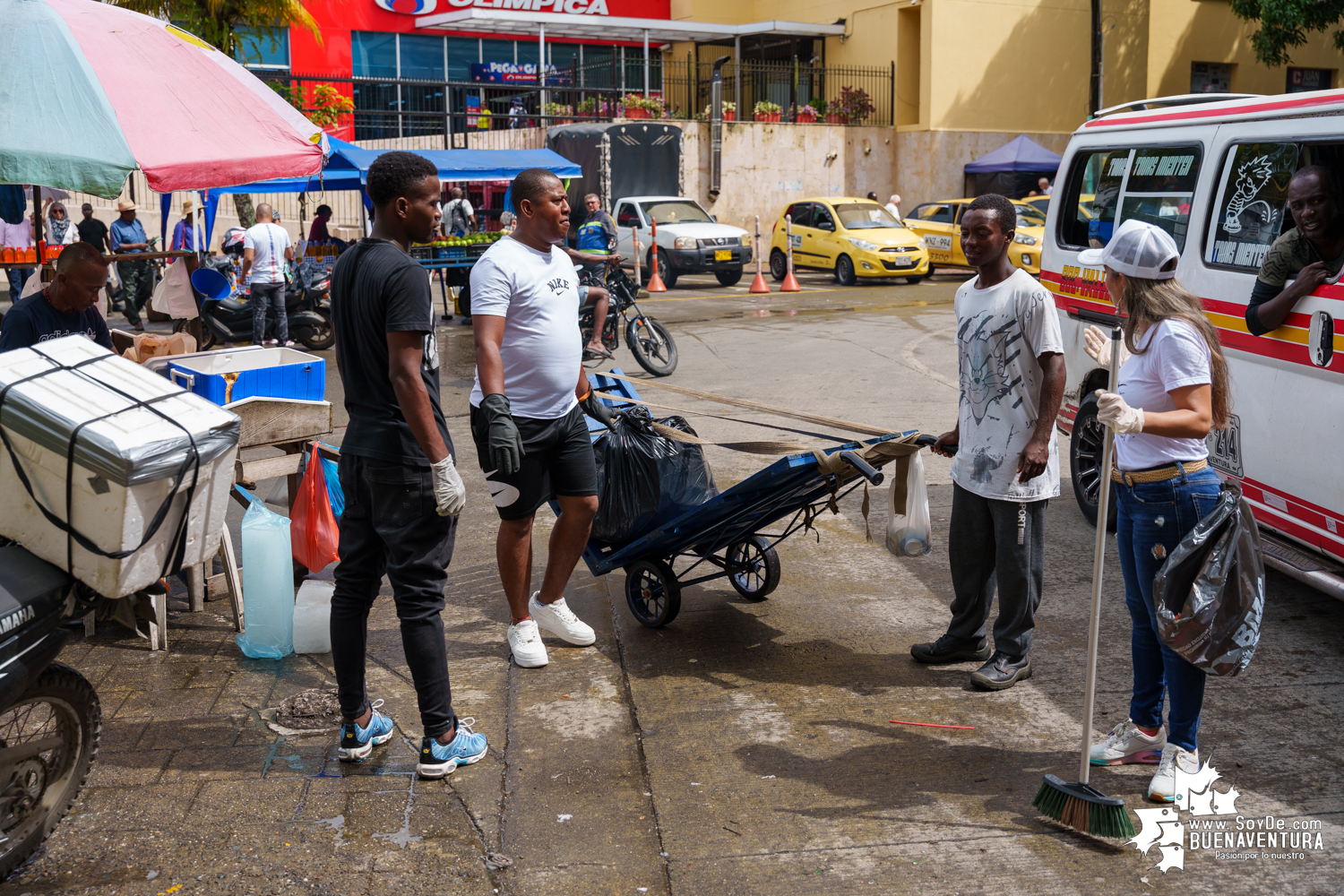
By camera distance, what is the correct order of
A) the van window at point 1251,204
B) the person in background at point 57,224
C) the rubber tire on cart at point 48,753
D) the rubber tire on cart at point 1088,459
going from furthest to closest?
the person in background at point 57,224
the rubber tire on cart at point 1088,459
the van window at point 1251,204
the rubber tire on cart at point 48,753

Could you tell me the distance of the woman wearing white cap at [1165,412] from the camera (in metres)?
3.51

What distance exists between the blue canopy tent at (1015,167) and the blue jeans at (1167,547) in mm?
26275

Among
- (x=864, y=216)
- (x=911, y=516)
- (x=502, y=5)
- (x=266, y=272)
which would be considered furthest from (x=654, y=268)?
(x=911, y=516)

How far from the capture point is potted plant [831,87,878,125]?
30.1m

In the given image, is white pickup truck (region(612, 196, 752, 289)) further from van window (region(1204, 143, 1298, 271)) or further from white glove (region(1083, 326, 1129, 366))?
white glove (region(1083, 326, 1129, 366))

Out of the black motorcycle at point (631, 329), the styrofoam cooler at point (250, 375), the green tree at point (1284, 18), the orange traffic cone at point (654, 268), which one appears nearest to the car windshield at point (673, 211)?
the orange traffic cone at point (654, 268)

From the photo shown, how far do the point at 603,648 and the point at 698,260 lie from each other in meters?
17.1

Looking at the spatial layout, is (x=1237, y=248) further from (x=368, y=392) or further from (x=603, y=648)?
(x=368, y=392)

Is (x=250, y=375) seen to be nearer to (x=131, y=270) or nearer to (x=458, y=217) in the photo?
(x=131, y=270)

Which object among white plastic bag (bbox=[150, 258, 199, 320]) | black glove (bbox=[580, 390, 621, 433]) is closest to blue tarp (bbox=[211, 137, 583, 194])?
white plastic bag (bbox=[150, 258, 199, 320])

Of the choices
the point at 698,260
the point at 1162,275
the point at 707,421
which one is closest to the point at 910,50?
the point at 698,260

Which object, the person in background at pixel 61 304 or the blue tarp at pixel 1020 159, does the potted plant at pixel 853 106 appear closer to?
the blue tarp at pixel 1020 159

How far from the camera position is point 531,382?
4586mm

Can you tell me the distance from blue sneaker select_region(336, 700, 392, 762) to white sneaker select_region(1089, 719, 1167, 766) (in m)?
2.44
